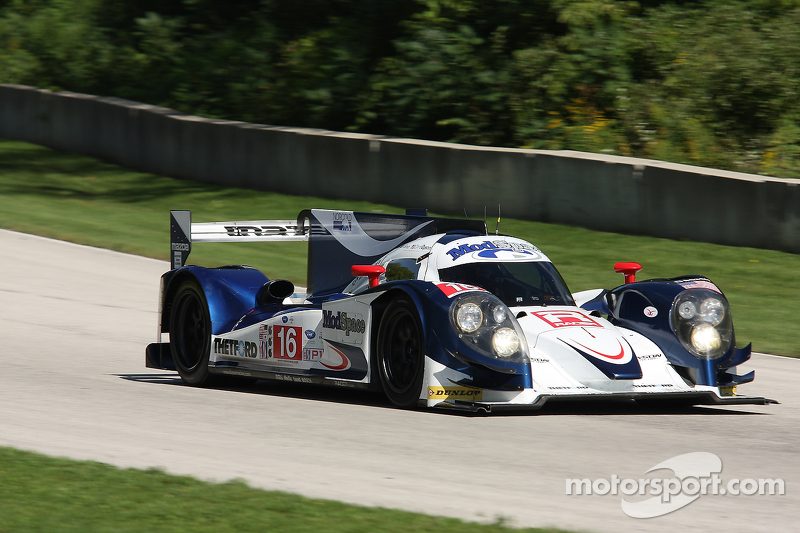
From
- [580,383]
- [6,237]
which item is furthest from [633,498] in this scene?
[6,237]

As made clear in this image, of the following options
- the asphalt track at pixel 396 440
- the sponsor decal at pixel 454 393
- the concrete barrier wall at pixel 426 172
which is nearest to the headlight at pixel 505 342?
the sponsor decal at pixel 454 393

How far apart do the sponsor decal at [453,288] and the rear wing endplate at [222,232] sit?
2.33 metres

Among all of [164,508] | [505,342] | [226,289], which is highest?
[226,289]

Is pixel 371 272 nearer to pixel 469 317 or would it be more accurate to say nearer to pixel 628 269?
pixel 469 317

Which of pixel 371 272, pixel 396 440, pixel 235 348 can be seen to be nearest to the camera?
pixel 396 440

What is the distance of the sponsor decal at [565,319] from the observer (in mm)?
8766

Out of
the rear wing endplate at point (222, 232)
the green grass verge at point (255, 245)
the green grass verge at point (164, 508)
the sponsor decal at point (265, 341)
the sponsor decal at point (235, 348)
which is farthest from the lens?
the green grass verge at point (255, 245)

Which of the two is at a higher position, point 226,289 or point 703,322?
point 226,289

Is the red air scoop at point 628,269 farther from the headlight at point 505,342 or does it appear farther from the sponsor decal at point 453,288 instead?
the headlight at point 505,342

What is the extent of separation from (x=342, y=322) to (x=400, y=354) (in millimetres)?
578

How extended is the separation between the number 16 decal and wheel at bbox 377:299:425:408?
0.85 meters

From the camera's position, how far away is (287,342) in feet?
31.6

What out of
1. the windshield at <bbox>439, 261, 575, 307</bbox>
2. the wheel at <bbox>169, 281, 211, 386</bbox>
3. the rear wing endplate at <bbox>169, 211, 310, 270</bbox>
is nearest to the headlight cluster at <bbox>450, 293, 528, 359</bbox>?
the windshield at <bbox>439, 261, 575, 307</bbox>

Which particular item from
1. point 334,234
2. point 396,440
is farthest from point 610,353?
point 334,234
